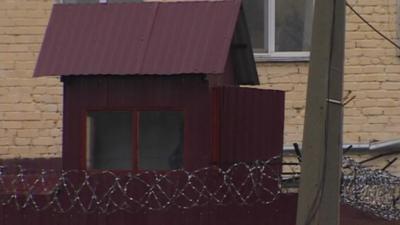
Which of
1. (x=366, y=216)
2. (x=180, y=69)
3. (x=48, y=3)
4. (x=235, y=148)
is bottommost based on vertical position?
(x=366, y=216)

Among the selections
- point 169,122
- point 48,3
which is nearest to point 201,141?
point 169,122

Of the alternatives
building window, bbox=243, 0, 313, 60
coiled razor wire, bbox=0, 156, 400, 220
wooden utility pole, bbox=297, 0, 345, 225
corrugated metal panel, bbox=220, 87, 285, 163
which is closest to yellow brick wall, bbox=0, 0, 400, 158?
building window, bbox=243, 0, 313, 60

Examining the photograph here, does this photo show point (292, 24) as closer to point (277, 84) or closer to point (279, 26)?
point (279, 26)

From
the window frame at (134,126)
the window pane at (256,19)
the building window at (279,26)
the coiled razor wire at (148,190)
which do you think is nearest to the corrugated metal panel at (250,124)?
the coiled razor wire at (148,190)

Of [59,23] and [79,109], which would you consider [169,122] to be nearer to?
[79,109]

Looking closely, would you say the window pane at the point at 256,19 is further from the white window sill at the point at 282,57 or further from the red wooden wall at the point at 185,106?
the red wooden wall at the point at 185,106

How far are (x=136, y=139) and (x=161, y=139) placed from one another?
0.25 meters

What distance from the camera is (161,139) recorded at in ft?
29.7

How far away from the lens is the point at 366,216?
33.5 feet

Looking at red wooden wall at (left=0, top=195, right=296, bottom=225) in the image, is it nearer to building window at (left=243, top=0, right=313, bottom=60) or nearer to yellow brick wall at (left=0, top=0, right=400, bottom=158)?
yellow brick wall at (left=0, top=0, right=400, bottom=158)

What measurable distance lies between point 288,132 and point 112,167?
361cm

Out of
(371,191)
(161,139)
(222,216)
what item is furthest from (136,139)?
(371,191)

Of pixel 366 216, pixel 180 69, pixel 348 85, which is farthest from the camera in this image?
pixel 348 85

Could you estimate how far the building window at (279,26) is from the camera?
12266 mm
